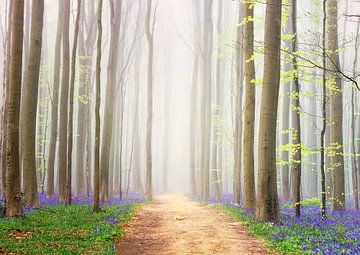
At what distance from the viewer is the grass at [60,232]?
26.2ft

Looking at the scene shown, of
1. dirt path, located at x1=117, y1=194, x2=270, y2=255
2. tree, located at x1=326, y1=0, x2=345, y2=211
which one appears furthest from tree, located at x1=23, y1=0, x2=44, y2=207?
tree, located at x1=326, y1=0, x2=345, y2=211

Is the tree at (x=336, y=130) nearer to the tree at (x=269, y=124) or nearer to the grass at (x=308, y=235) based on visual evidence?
the grass at (x=308, y=235)

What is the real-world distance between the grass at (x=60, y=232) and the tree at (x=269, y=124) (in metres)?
4.59

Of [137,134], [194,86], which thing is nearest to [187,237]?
Answer: [194,86]

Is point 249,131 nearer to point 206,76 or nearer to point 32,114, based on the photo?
point 32,114

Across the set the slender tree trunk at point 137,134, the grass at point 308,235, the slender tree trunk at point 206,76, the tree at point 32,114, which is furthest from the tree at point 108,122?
the slender tree trunk at point 137,134

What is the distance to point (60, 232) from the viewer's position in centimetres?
985

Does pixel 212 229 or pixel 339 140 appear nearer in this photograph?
pixel 212 229

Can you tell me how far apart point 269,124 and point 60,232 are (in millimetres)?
7057

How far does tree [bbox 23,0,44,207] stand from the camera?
45.6 feet

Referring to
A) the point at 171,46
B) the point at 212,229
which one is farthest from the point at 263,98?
the point at 171,46

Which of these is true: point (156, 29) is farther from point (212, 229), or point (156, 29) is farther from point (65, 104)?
point (212, 229)

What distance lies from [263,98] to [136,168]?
29.7m

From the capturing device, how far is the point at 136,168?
135 feet
